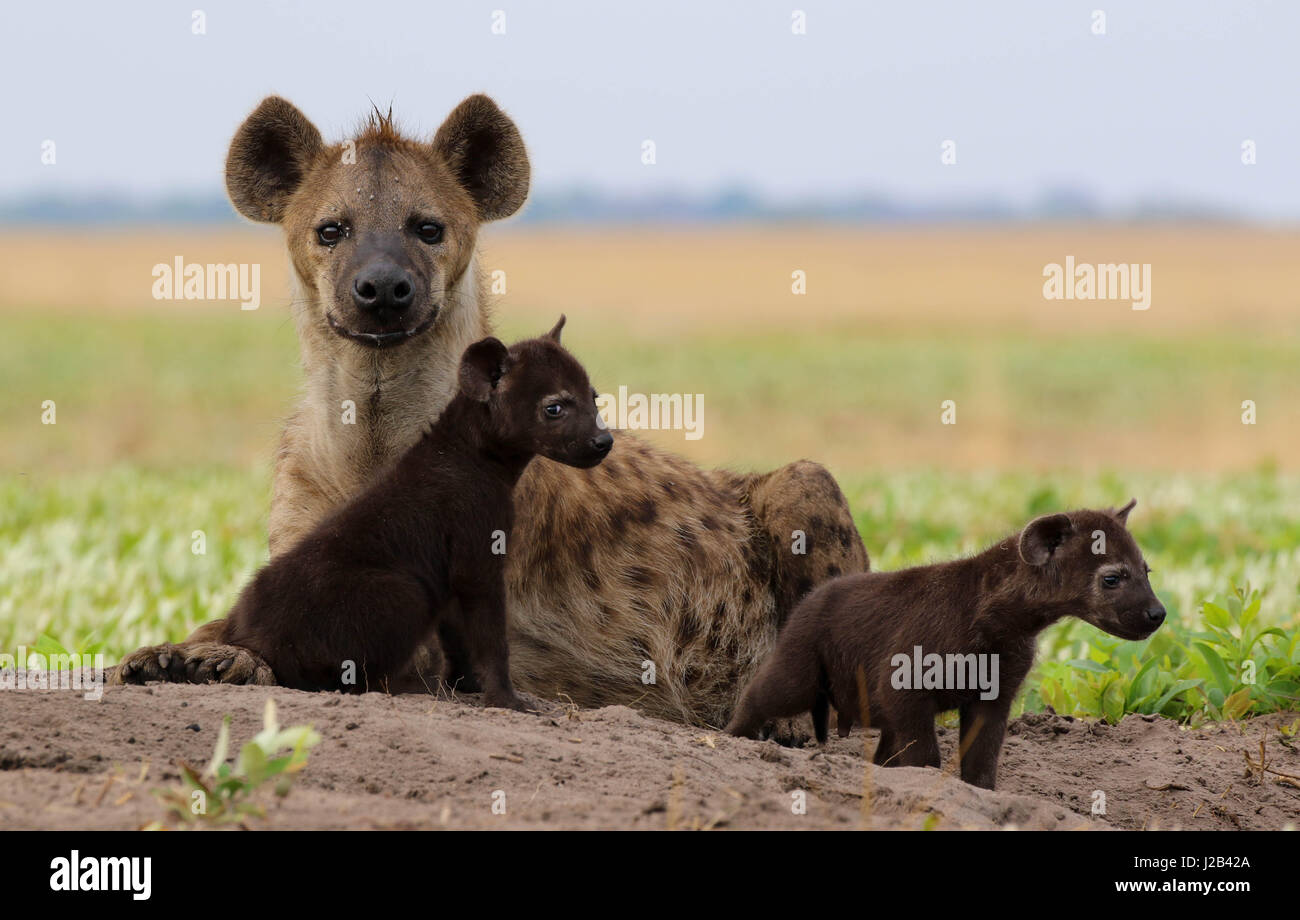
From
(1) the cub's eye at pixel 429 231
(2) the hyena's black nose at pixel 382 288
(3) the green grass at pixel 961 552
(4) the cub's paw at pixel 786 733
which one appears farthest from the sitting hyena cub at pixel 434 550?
(3) the green grass at pixel 961 552

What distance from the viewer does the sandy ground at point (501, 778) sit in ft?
10.9

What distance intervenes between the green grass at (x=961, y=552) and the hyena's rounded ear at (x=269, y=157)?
79.3 inches

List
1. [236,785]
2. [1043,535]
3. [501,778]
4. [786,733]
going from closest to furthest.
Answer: [236,785]
[501,778]
[1043,535]
[786,733]

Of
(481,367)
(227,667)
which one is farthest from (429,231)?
(227,667)

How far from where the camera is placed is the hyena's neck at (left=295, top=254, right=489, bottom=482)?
Answer: 211 inches

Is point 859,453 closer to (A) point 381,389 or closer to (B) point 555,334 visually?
(A) point 381,389

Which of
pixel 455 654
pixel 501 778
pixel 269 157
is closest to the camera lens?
pixel 501 778

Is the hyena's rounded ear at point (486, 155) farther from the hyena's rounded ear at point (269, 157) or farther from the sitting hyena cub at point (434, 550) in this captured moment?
the sitting hyena cub at point (434, 550)

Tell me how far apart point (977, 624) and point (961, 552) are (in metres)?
3.28

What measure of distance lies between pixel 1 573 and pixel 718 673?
159 inches

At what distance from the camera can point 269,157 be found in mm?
5809

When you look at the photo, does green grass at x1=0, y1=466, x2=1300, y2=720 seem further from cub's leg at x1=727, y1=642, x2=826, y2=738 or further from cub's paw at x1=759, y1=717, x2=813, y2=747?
cub's leg at x1=727, y1=642, x2=826, y2=738
